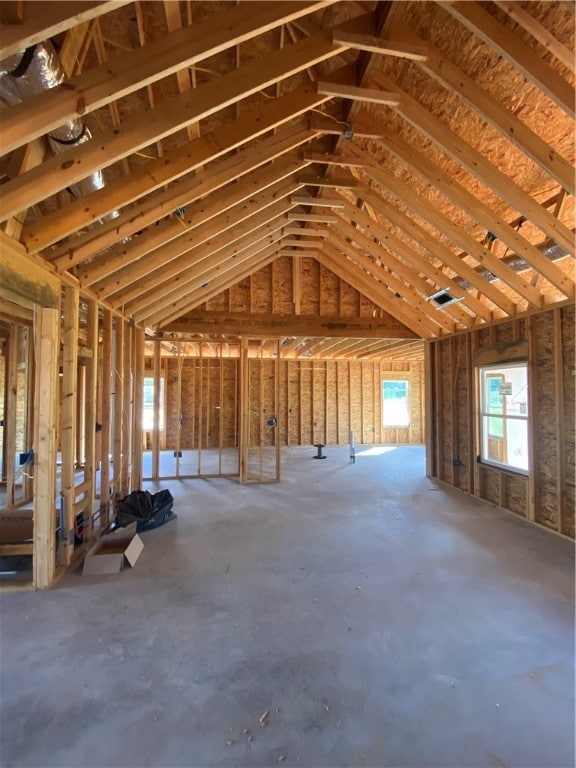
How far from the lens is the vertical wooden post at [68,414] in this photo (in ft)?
11.4

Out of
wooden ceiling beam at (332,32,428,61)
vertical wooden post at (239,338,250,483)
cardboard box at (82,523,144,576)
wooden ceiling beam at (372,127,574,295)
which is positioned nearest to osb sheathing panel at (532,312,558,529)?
wooden ceiling beam at (372,127,574,295)

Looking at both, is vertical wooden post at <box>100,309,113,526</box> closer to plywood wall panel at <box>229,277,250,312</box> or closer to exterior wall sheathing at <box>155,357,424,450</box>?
plywood wall panel at <box>229,277,250,312</box>

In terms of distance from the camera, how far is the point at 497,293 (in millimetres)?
5027

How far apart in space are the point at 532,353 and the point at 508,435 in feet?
5.10

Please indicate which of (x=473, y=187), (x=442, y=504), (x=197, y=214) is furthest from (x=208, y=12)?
(x=442, y=504)

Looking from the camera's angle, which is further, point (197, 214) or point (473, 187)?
point (473, 187)

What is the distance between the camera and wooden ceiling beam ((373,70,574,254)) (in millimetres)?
3221

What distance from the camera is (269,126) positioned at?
9.91ft

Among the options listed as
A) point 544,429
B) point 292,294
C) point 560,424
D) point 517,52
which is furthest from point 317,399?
point 517,52

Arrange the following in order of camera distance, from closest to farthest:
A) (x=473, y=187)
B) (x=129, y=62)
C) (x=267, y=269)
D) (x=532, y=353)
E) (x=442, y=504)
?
(x=129, y=62), (x=473, y=187), (x=532, y=353), (x=442, y=504), (x=267, y=269)

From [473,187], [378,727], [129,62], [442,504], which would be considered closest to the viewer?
[378,727]

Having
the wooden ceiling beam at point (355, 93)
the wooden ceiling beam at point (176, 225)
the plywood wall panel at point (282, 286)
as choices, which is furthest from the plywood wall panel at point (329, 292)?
the wooden ceiling beam at point (355, 93)

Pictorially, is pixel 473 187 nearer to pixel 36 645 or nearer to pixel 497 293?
pixel 497 293

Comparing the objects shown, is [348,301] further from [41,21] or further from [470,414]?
[41,21]
